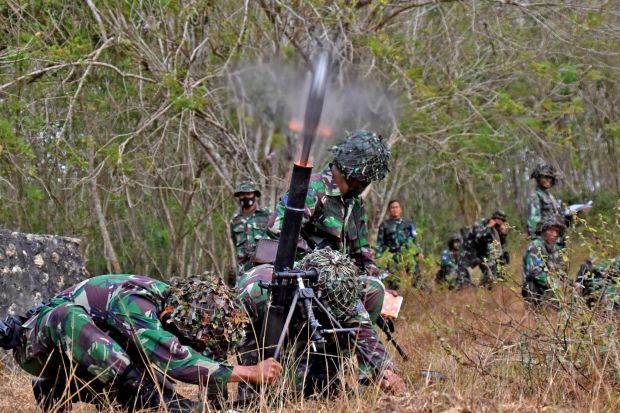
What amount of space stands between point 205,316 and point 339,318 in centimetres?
100

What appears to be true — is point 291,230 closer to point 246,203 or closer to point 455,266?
point 246,203

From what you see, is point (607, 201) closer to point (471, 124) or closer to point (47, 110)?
point (471, 124)

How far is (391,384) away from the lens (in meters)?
4.02

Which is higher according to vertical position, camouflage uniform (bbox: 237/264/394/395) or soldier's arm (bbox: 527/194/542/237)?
soldier's arm (bbox: 527/194/542/237)

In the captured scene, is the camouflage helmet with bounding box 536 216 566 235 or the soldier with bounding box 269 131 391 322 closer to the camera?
the soldier with bounding box 269 131 391 322

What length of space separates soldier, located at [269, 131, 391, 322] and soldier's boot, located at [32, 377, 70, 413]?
138cm

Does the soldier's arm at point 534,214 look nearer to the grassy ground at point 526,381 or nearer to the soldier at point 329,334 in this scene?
the grassy ground at point 526,381

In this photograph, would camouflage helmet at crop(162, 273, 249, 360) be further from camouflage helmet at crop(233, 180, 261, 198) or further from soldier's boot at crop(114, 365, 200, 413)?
camouflage helmet at crop(233, 180, 261, 198)

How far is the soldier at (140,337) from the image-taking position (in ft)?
11.4

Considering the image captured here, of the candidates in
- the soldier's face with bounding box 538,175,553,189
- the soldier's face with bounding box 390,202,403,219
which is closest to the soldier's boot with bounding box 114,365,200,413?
the soldier's face with bounding box 538,175,553,189

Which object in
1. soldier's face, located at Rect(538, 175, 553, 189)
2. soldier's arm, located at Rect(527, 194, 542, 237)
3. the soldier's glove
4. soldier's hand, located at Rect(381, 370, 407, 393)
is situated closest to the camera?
the soldier's glove

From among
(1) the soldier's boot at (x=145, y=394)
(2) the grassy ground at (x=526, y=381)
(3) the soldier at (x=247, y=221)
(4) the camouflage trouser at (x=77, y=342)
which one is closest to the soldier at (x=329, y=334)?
(2) the grassy ground at (x=526, y=381)

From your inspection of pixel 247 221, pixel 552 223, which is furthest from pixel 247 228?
pixel 552 223

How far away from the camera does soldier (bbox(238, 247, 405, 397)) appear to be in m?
4.08
